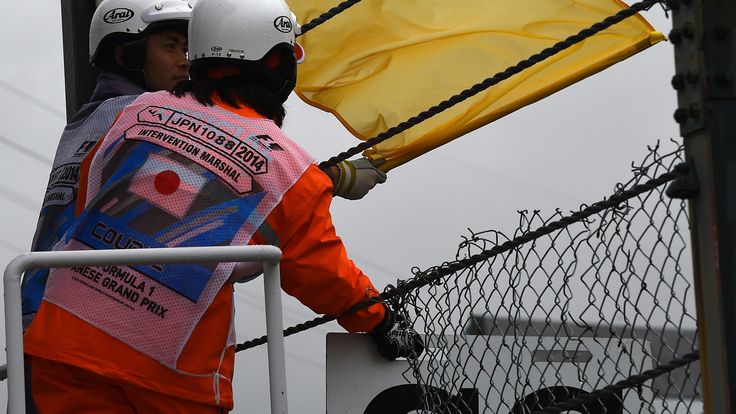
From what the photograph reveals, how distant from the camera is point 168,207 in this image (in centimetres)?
397

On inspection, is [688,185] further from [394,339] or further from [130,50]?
[130,50]

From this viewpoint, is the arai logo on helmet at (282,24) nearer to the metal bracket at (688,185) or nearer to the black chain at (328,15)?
the black chain at (328,15)

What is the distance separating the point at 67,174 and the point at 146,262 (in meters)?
1.16

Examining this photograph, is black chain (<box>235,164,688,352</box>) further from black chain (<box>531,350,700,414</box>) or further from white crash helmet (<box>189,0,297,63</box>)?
white crash helmet (<box>189,0,297,63</box>)

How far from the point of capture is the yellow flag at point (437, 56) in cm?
538

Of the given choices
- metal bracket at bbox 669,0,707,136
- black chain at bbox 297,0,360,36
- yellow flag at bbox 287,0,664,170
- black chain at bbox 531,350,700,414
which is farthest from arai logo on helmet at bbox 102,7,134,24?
metal bracket at bbox 669,0,707,136

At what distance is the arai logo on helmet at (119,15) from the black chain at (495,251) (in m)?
1.36

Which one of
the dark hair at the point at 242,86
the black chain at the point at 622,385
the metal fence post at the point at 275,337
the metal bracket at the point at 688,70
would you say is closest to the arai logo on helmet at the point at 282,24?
the dark hair at the point at 242,86

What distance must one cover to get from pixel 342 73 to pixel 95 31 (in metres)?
1.06

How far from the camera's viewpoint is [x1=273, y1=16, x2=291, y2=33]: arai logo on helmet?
4.60m

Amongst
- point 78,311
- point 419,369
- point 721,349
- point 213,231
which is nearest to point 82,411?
point 78,311

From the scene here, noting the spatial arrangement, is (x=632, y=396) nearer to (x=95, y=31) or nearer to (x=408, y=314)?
(x=408, y=314)

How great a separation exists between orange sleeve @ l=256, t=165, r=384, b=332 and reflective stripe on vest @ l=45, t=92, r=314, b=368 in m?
0.05

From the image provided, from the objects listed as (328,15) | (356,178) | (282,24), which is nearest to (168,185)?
(282,24)
